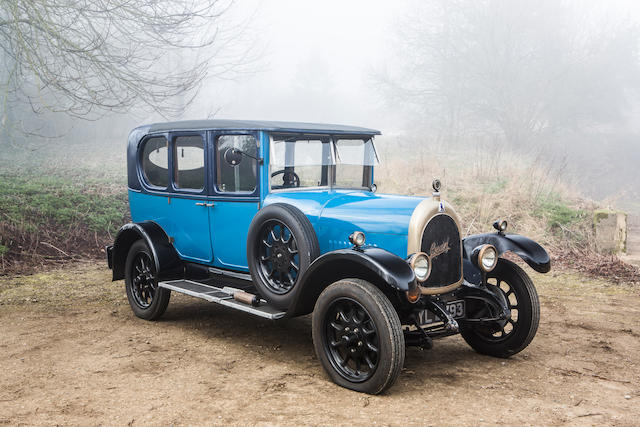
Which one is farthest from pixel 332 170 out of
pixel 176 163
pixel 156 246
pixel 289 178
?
pixel 156 246

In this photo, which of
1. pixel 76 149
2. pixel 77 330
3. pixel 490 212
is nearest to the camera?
pixel 77 330

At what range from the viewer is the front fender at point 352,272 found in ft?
12.8

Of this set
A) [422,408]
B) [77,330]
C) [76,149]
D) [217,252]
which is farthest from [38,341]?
[76,149]

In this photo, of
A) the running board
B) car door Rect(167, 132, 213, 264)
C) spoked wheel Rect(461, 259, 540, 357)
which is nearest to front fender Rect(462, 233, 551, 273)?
spoked wheel Rect(461, 259, 540, 357)

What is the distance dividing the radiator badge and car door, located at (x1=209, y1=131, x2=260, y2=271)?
1617 mm

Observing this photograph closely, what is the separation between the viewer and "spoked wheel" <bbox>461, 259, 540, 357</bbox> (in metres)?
4.76

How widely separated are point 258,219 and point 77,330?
238 centimetres

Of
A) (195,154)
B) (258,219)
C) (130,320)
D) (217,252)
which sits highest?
(195,154)

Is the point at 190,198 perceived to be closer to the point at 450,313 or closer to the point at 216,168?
the point at 216,168

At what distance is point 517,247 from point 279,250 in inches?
78.5

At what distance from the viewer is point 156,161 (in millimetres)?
6363

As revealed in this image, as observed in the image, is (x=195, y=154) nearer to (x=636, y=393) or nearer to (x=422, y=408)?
(x=422, y=408)

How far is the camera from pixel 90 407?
3.83 meters

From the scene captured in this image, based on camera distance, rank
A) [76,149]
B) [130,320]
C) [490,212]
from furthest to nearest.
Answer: [76,149] → [490,212] → [130,320]
